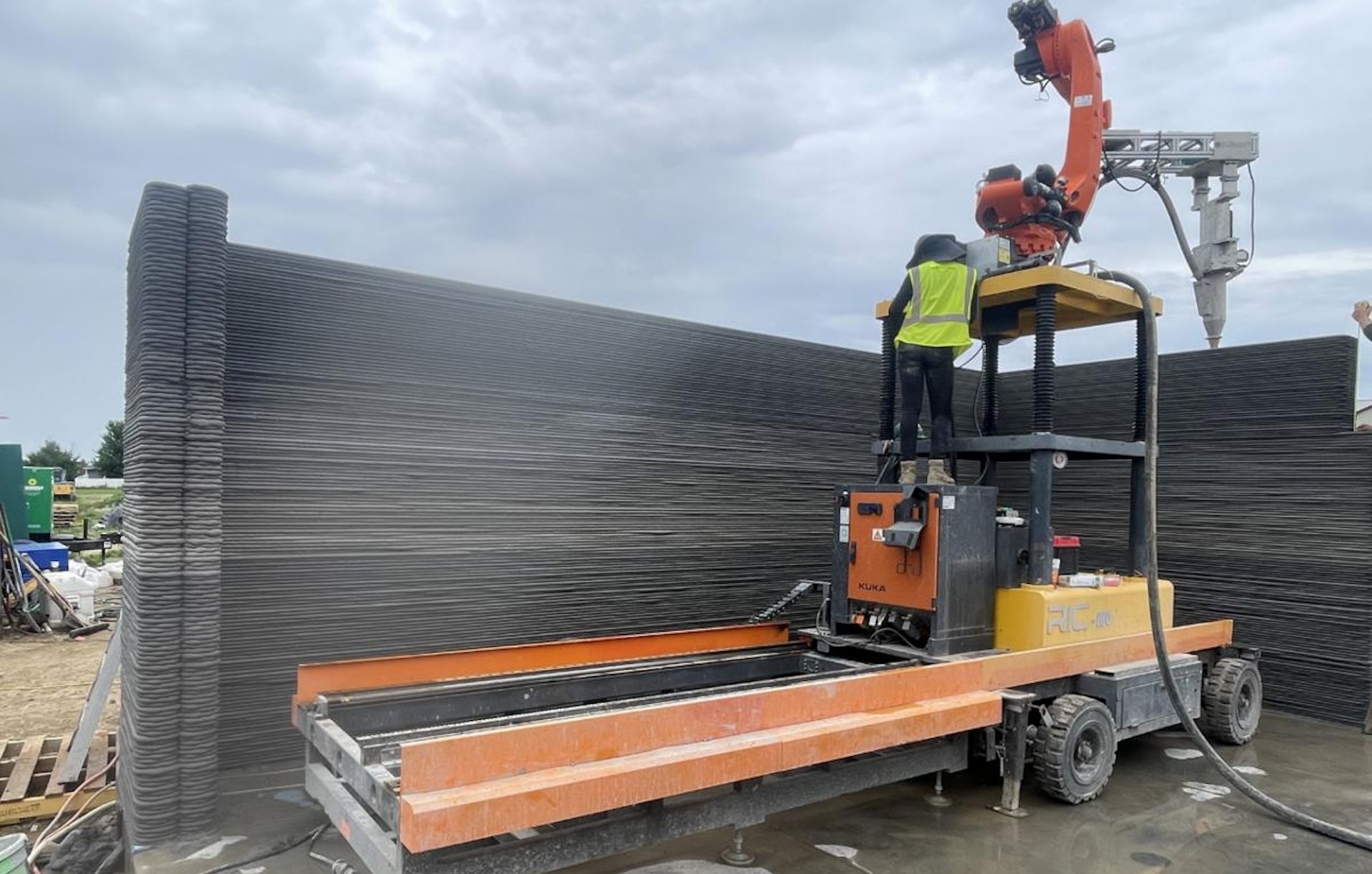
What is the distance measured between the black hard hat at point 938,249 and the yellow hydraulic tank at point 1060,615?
210 centimetres

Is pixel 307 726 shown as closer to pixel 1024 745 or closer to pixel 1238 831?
pixel 1024 745

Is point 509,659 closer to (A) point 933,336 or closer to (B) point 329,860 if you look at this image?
(B) point 329,860

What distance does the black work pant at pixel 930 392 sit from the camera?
5273 mm

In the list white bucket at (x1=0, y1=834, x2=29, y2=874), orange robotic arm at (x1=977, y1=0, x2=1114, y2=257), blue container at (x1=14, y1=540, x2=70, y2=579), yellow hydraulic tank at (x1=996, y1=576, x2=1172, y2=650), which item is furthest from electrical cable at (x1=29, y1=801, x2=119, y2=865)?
blue container at (x1=14, y1=540, x2=70, y2=579)

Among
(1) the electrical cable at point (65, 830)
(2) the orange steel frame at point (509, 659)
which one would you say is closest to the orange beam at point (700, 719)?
(2) the orange steel frame at point (509, 659)

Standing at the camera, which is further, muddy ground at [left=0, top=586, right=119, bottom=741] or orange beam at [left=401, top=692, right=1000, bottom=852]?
muddy ground at [left=0, top=586, right=119, bottom=741]

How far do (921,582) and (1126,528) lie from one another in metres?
4.48

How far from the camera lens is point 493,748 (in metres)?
Result: 2.98

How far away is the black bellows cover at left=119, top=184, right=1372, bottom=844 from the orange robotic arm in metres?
2.30

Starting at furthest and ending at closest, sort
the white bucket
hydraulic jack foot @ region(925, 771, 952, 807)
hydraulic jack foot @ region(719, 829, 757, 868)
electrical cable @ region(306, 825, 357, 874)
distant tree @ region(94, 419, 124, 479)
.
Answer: distant tree @ region(94, 419, 124, 479), hydraulic jack foot @ region(925, 771, 952, 807), hydraulic jack foot @ region(719, 829, 757, 868), the white bucket, electrical cable @ region(306, 825, 357, 874)

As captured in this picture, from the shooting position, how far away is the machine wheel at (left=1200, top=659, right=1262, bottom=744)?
614cm

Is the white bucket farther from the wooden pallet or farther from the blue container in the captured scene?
the blue container

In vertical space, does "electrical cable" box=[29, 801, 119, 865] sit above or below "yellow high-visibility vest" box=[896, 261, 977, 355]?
below

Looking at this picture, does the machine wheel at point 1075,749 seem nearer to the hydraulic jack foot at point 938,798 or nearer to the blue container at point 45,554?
the hydraulic jack foot at point 938,798
